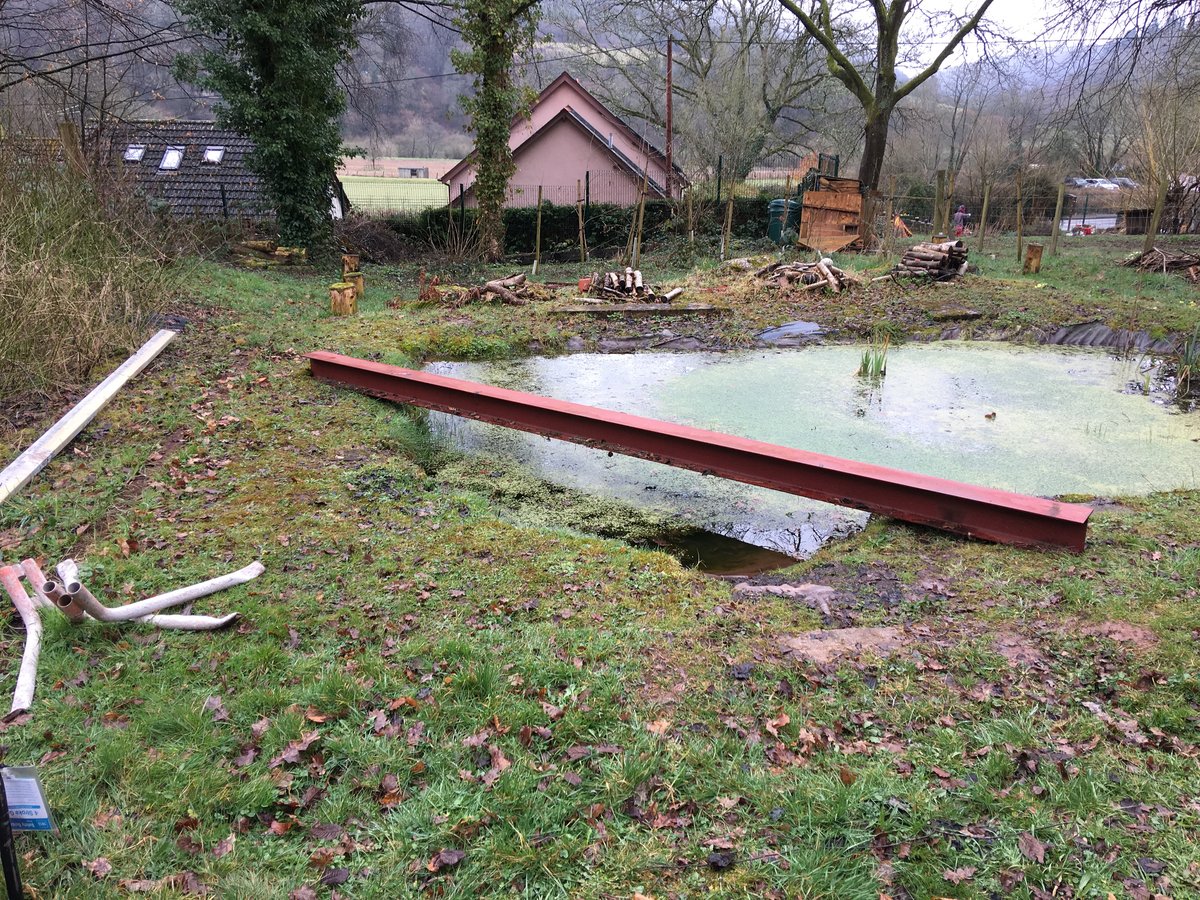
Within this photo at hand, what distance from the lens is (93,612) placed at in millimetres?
2961

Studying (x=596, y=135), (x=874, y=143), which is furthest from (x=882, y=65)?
(x=596, y=135)

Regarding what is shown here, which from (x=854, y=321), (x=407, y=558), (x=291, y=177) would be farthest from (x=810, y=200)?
(x=407, y=558)

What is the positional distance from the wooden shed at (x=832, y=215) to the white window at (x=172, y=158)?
47.8 feet

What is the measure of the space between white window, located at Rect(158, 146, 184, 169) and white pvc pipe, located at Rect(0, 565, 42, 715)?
18.4 metres

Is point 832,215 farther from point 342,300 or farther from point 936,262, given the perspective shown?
point 342,300

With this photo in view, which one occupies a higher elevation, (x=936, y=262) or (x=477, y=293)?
(x=936, y=262)

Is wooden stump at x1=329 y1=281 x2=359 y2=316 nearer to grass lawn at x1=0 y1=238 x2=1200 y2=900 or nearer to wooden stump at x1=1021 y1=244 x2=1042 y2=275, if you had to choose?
grass lawn at x1=0 y1=238 x2=1200 y2=900

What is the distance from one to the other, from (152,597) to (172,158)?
1853cm

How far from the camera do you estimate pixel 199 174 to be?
17641 mm

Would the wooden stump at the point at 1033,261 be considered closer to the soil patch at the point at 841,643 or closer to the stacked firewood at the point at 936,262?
the stacked firewood at the point at 936,262

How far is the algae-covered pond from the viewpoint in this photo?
524 cm

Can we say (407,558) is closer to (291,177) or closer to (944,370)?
(944,370)

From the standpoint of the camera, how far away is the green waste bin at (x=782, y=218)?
58.1ft

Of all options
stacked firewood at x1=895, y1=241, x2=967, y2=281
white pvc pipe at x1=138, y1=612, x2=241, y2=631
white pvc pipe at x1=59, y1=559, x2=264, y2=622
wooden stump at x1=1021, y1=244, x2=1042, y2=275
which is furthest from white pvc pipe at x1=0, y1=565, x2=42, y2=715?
wooden stump at x1=1021, y1=244, x2=1042, y2=275
